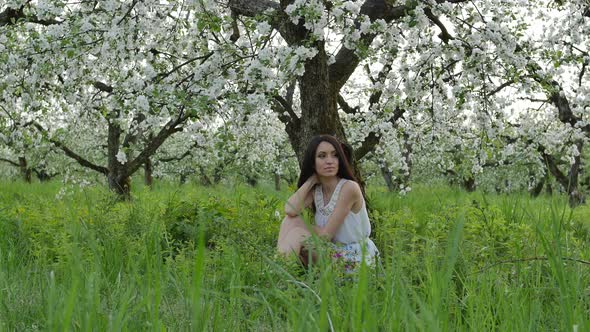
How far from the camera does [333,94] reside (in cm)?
666

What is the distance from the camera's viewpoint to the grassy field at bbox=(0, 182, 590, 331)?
156 cm

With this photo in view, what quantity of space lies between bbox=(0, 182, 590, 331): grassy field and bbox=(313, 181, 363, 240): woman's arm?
0.66 metres

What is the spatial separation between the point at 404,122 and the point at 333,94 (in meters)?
2.20

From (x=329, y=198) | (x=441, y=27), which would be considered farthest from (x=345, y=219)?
(x=441, y=27)

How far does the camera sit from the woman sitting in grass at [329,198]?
16.8 ft

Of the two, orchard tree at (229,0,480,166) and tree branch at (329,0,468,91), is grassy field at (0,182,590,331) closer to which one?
orchard tree at (229,0,480,166)

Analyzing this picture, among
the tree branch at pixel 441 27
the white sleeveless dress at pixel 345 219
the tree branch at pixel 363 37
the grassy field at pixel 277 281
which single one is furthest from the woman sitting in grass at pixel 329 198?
the tree branch at pixel 441 27

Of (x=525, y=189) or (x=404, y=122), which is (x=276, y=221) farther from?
(x=525, y=189)

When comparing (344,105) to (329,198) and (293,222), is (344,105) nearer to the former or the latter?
(329,198)

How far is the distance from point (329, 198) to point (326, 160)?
347 mm

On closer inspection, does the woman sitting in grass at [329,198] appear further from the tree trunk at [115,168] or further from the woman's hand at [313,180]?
the tree trunk at [115,168]

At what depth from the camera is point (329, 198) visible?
5.47 m

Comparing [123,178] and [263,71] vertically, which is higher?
[263,71]

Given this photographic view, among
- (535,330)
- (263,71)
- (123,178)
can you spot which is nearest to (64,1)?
(263,71)
